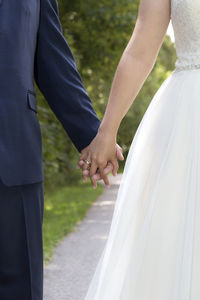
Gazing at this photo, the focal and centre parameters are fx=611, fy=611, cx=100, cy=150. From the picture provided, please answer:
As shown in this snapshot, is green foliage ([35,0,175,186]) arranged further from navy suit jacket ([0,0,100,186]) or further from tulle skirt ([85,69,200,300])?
tulle skirt ([85,69,200,300])

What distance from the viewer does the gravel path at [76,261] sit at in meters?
5.11

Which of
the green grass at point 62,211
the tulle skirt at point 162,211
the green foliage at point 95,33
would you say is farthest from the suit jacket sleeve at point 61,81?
the green foliage at point 95,33

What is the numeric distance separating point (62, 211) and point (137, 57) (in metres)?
8.15

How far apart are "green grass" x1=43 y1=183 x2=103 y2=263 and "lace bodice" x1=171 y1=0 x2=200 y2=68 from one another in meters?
3.94

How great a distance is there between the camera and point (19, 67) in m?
2.54

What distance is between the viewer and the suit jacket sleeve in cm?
280

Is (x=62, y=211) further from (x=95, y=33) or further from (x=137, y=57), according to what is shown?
(x=137, y=57)

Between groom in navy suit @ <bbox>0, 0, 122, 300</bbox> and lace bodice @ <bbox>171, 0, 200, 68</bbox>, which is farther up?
lace bodice @ <bbox>171, 0, 200, 68</bbox>

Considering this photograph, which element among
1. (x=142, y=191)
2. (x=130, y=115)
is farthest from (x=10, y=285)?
(x=130, y=115)

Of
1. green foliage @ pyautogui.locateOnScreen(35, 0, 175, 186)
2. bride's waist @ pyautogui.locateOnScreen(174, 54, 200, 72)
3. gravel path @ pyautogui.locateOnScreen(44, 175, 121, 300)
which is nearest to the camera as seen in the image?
bride's waist @ pyautogui.locateOnScreen(174, 54, 200, 72)

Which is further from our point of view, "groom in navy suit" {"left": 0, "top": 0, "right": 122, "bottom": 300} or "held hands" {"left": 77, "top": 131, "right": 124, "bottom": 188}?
"held hands" {"left": 77, "top": 131, "right": 124, "bottom": 188}

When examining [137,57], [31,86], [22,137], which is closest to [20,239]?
[22,137]

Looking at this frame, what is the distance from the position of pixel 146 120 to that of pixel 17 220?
726 millimetres

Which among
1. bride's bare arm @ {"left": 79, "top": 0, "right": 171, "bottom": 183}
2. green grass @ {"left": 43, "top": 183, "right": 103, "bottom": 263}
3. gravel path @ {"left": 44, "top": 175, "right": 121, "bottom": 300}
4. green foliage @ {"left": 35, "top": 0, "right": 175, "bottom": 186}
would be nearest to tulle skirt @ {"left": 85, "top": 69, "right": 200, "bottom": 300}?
bride's bare arm @ {"left": 79, "top": 0, "right": 171, "bottom": 183}
